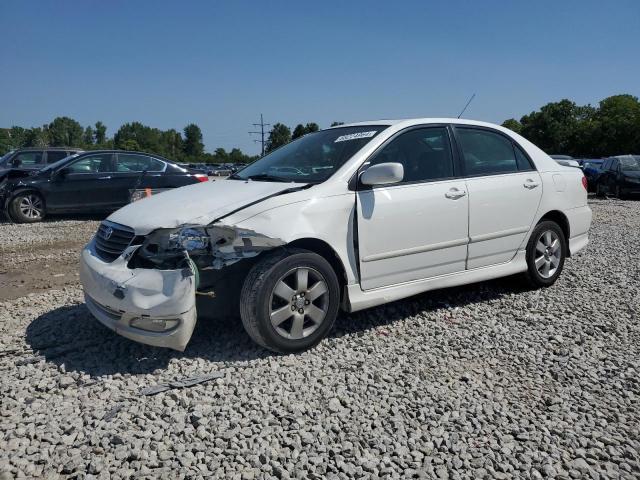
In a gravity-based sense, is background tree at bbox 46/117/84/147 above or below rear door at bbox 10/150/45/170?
above

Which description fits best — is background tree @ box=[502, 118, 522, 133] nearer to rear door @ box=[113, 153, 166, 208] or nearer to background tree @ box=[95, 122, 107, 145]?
rear door @ box=[113, 153, 166, 208]

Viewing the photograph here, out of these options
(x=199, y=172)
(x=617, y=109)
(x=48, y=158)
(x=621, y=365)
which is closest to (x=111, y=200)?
(x=199, y=172)

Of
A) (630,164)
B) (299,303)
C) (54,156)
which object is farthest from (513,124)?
(299,303)

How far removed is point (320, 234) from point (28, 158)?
13.4 metres

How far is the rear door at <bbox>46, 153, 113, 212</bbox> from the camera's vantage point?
1056 cm

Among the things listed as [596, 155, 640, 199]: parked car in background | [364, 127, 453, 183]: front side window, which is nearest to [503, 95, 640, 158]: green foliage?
[596, 155, 640, 199]: parked car in background

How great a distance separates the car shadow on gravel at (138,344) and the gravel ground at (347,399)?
16 mm

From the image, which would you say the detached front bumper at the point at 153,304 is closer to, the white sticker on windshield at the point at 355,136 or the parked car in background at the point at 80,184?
the white sticker on windshield at the point at 355,136

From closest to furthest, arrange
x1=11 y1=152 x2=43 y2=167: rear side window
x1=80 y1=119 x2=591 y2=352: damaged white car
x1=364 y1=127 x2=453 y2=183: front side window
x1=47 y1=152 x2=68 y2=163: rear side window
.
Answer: x1=80 y1=119 x2=591 y2=352: damaged white car < x1=364 y1=127 x2=453 y2=183: front side window < x1=11 y1=152 x2=43 y2=167: rear side window < x1=47 y1=152 x2=68 y2=163: rear side window

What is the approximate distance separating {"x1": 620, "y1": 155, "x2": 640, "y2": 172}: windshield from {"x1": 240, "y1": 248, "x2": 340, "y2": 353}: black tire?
17.4 m

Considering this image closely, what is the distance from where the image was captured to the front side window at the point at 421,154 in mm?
4102

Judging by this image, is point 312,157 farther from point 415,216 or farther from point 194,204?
point 194,204

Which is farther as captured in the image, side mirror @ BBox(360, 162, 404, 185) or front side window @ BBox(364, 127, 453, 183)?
front side window @ BBox(364, 127, 453, 183)

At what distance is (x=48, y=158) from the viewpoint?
14.2 m
